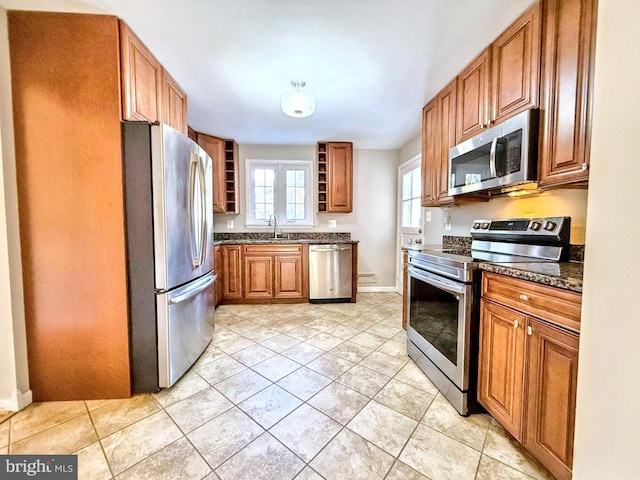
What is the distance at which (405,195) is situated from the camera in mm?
3994

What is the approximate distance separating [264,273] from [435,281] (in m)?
2.43

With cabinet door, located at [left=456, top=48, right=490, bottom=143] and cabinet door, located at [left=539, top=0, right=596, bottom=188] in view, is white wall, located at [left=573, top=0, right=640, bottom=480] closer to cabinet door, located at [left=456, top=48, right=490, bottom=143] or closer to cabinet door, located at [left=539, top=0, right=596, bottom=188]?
cabinet door, located at [left=539, top=0, right=596, bottom=188]

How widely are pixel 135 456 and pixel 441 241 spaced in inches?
119

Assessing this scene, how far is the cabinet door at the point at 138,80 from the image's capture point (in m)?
1.57

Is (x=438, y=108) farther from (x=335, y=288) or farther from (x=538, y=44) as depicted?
(x=335, y=288)

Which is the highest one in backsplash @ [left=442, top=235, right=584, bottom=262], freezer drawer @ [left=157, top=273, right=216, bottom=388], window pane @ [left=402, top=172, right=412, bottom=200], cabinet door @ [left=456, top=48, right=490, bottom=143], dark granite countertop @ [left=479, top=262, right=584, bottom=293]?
cabinet door @ [left=456, top=48, right=490, bottom=143]

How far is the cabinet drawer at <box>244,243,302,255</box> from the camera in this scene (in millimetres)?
3529

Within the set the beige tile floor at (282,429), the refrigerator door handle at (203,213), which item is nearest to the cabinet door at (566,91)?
the beige tile floor at (282,429)

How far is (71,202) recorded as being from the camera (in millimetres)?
1548

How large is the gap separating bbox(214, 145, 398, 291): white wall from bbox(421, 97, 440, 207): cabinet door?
1.62 metres

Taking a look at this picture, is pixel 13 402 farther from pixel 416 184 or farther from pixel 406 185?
pixel 406 185

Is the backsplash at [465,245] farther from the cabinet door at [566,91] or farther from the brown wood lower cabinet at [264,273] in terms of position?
the brown wood lower cabinet at [264,273]

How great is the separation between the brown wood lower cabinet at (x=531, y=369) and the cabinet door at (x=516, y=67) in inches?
41.9

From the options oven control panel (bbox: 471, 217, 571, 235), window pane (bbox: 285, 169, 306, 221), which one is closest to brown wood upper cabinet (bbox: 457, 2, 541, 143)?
oven control panel (bbox: 471, 217, 571, 235)
